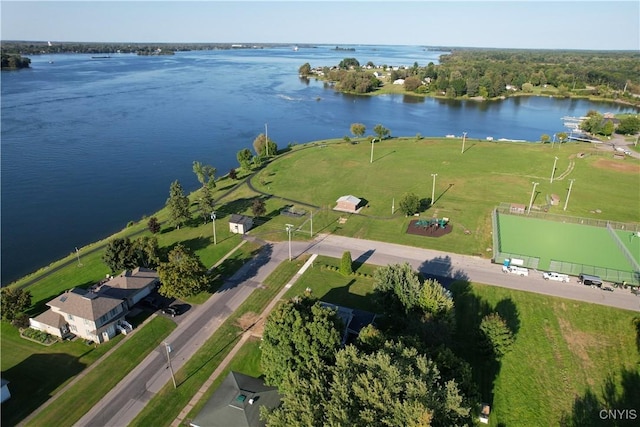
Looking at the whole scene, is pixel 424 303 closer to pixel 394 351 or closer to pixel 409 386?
pixel 394 351

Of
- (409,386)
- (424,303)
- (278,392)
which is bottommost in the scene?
(278,392)

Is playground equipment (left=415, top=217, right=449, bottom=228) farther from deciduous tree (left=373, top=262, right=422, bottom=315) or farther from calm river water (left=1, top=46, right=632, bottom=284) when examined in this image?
calm river water (left=1, top=46, right=632, bottom=284)

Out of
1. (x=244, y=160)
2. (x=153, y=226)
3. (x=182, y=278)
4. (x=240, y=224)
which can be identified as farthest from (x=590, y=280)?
(x=244, y=160)

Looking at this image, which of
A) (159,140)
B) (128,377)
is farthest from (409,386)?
(159,140)

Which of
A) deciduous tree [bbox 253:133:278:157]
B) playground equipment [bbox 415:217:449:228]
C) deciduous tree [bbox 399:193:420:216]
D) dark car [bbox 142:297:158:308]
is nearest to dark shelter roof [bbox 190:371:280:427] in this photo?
dark car [bbox 142:297:158:308]

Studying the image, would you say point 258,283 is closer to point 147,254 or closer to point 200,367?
point 200,367

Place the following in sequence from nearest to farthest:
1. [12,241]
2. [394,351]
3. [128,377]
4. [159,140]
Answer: [394,351]
[128,377]
[12,241]
[159,140]
